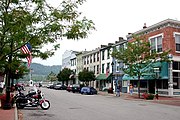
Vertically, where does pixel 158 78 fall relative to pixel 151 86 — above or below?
above

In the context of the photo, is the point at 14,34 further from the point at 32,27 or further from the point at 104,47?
the point at 104,47

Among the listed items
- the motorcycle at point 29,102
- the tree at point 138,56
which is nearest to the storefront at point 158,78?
the tree at point 138,56

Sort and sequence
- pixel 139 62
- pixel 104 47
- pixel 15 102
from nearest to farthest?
pixel 15 102
pixel 139 62
pixel 104 47

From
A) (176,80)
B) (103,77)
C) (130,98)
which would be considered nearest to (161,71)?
(176,80)

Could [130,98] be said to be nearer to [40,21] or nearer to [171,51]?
[171,51]

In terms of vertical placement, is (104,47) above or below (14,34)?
above

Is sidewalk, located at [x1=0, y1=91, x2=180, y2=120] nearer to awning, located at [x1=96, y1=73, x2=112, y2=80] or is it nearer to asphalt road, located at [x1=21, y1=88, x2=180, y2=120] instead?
asphalt road, located at [x1=21, y1=88, x2=180, y2=120]

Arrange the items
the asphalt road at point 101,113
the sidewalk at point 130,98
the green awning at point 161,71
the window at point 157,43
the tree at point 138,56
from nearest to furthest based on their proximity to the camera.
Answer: the sidewalk at point 130,98
the asphalt road at point 101,113
the tree at point 138,56
the green awning at point 161,71
the window at point 157,43

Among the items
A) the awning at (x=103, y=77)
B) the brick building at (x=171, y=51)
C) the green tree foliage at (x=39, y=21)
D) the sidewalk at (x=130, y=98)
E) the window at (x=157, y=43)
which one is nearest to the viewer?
the green tree foliage at (x=39, y=21)

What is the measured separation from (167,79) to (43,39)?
89.8ft

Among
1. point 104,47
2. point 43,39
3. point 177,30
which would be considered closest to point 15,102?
point 43,39

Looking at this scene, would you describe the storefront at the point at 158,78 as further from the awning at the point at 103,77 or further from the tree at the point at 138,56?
the awning at the point at 103,77

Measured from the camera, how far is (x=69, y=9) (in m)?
9.75

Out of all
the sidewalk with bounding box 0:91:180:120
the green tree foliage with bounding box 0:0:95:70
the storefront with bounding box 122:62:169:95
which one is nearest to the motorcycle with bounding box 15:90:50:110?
the sidewalk with bounding box 0:91:180:120
